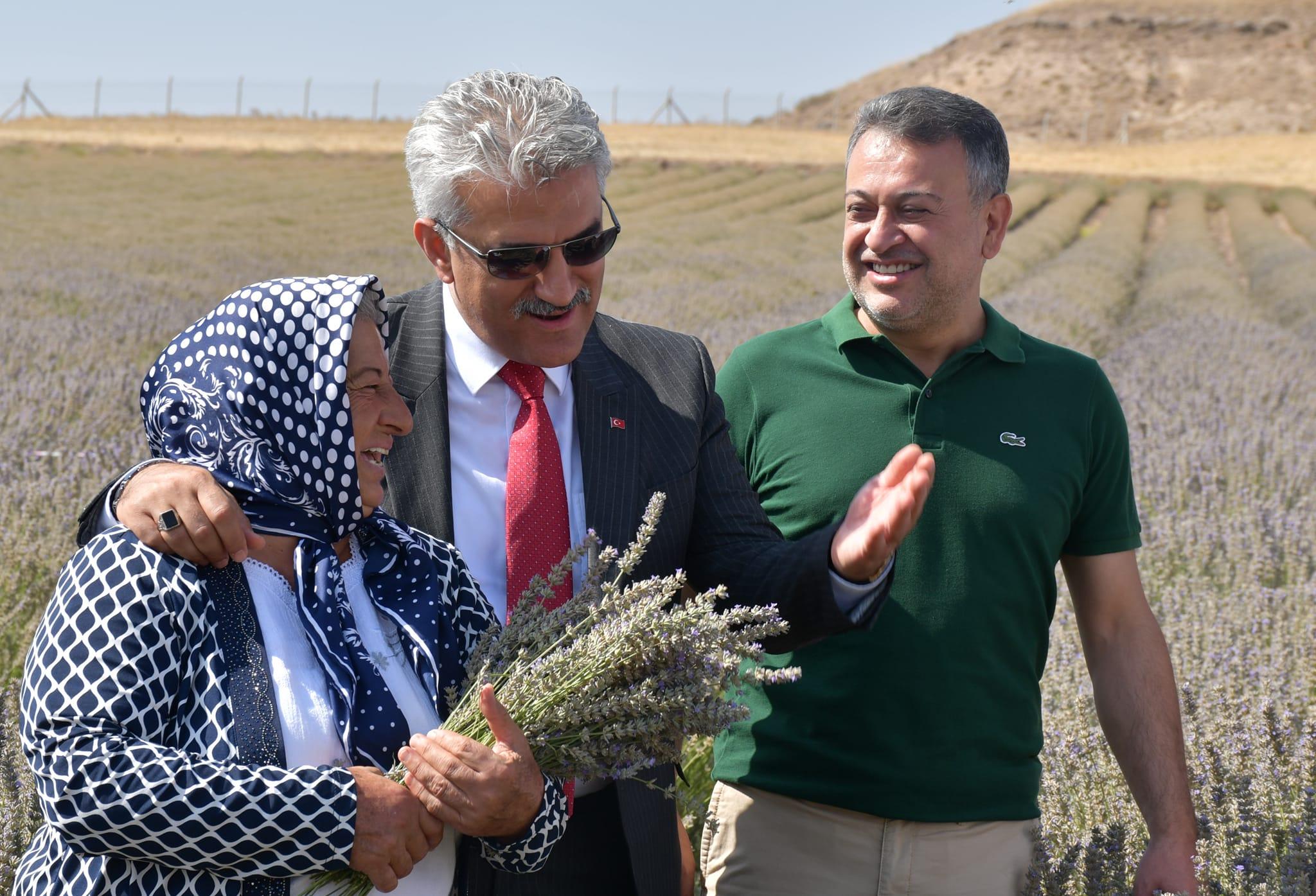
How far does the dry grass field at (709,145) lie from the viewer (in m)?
32.6

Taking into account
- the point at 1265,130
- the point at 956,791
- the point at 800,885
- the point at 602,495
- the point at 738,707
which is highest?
the point at 1265,130

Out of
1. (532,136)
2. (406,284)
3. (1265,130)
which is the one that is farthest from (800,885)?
(1265,130)

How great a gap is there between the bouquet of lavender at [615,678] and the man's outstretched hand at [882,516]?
250mm

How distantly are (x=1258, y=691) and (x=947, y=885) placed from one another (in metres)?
1.66

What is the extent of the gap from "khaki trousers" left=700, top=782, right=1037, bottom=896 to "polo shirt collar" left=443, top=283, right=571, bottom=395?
950 mm

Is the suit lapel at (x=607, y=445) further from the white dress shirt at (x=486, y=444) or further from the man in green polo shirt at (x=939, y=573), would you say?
the man in green polo shirt at (x=939, y=573)

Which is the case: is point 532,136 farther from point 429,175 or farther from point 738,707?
point 738,707

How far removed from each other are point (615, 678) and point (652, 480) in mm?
594

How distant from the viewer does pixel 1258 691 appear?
356 cm

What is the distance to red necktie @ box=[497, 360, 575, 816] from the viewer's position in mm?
2174

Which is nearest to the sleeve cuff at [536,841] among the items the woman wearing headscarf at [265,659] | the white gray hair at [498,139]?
the woman wearing headscarf at [265,659]

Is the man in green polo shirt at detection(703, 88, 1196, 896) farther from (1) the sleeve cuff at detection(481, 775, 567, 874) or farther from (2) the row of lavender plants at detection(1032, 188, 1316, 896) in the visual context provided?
(1) the sleeve cuff at detection(481, 775, 567, 874)

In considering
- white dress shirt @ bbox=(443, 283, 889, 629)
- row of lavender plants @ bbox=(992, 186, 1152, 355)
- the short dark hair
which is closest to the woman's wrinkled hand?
white dress shirt @ bbox=(443, 283, 889, 629)

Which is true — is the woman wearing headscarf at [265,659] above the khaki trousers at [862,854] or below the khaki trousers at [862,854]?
above
